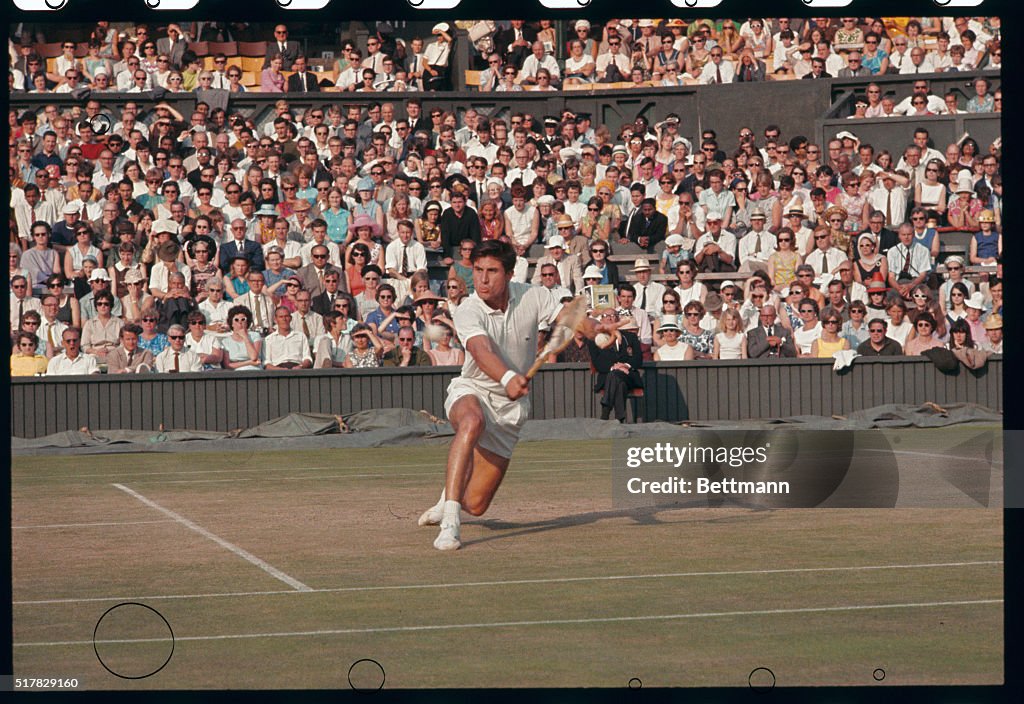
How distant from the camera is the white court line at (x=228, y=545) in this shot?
6.00 meters

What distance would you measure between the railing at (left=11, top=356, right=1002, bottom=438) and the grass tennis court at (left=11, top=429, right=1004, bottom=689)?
2.20 m

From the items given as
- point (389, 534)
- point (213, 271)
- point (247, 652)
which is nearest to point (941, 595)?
point (247, 652)

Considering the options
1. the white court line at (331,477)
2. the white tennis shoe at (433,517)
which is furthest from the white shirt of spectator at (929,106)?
the white tennis shoe at (433,517)

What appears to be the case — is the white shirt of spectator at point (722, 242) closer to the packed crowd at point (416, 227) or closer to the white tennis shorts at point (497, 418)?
the packed crowd at point (416, 227)

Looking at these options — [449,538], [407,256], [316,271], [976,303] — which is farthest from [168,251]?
[976,303]

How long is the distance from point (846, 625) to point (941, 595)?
0.86m

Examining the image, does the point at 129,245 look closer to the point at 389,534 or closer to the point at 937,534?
the point at 389,534

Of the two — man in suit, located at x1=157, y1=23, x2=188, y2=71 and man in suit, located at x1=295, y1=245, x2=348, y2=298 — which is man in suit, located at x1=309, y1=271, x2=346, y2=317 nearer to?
man in suit, located at x1=295, y1=245, x2=348, y2=298

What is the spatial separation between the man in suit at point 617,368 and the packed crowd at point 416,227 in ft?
0.98

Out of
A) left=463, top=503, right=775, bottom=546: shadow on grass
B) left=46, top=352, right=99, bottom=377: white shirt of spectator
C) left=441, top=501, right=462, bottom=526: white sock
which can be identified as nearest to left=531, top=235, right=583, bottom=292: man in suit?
left=463, top=503, right=775, bottom=546: shadow on grass

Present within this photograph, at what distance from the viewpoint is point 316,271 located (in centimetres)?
1112

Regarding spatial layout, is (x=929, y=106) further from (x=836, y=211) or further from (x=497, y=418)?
(x=497, y=418)

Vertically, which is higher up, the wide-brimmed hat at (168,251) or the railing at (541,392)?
the wide-brimmed hat at (168,251)

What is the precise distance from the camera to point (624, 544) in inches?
275
